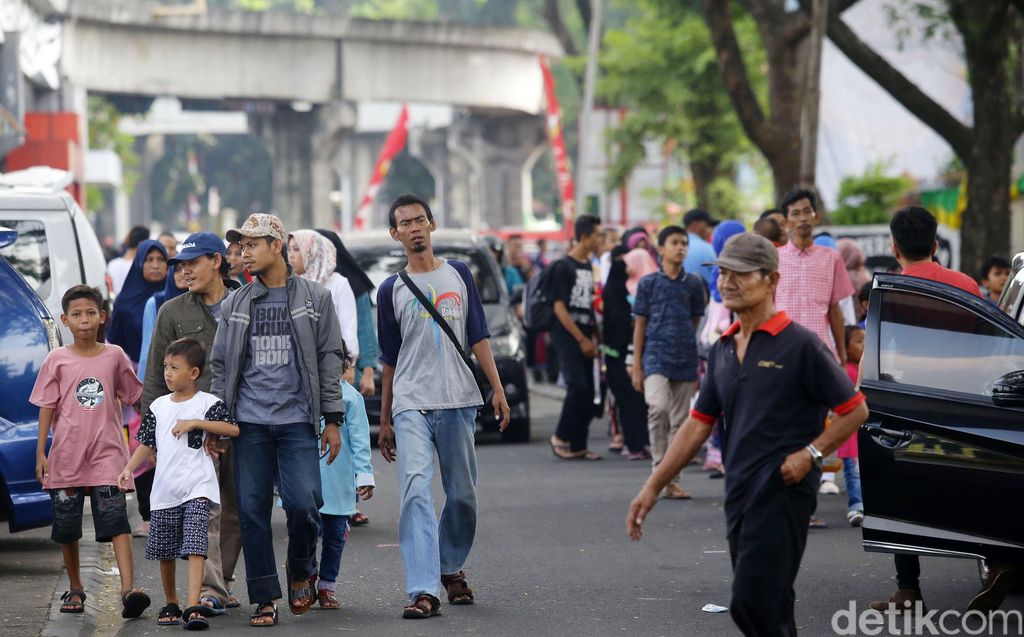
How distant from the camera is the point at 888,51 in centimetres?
3884

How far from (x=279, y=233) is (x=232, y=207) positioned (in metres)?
103

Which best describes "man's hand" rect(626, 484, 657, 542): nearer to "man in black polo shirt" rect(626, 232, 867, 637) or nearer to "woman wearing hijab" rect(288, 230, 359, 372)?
"man in black polo shirt" rect(626, 232, 867, 637)

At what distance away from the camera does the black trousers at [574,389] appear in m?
15.0

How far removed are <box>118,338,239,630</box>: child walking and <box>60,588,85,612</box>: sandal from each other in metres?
0.64

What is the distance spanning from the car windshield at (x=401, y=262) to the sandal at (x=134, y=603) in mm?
8504

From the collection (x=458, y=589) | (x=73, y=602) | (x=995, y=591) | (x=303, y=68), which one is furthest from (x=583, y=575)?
(x=303, y=68)

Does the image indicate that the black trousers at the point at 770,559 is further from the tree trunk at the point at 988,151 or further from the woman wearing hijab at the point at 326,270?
the tree trunk at the point at 988,151

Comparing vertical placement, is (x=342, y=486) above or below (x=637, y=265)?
below

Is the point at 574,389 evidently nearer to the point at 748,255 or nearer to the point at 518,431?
the point at 518,431

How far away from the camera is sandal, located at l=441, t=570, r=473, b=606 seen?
8445mm

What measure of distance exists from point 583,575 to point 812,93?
13.4 metres

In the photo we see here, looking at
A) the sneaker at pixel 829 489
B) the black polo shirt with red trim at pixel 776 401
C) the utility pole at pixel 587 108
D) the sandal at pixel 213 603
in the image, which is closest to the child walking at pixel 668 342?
the sneaker at pixel 829 489

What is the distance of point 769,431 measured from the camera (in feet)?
19.1

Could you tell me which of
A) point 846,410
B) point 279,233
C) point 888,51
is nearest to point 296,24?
point 888,51
